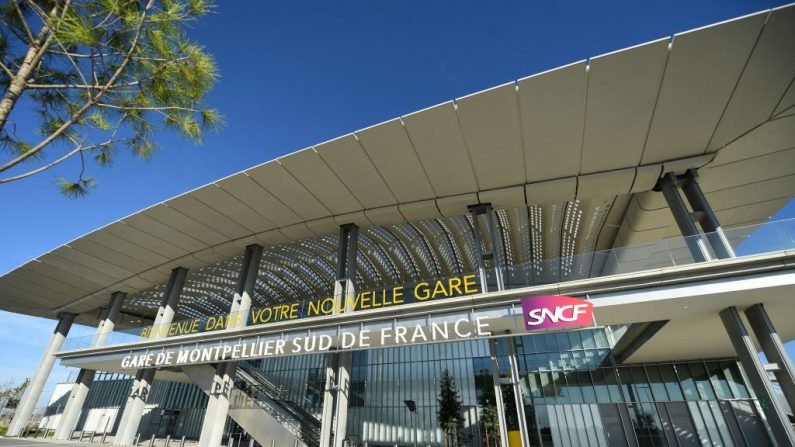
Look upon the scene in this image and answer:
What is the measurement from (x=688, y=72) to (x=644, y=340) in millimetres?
10525

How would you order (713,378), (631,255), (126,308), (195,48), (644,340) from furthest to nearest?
(126,308) < (713,378) < (644,340) < (631,255) < (195,48)

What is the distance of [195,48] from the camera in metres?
6.00

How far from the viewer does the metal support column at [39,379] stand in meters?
25.2

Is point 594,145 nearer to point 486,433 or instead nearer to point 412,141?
point 412,141

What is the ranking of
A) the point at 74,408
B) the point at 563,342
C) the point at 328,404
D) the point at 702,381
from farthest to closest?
the point at 74,408
the point at 563,342
the point at 702,381
the point at 328,404

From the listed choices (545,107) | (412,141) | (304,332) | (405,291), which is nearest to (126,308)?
(304,332)

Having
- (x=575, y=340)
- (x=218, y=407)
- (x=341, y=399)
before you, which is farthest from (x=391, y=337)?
(x=575, y=340)

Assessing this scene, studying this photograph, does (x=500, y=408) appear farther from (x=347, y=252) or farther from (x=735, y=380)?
(x=735, y=380)

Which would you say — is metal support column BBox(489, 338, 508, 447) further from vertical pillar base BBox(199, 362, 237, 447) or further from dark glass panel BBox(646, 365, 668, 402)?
dark glass panel BBox(646, 365, 668, 402)

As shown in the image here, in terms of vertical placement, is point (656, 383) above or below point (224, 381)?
above

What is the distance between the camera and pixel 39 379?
26250 millimetres

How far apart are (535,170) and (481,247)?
3.54m

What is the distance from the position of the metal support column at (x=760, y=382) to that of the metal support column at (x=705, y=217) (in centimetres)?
171

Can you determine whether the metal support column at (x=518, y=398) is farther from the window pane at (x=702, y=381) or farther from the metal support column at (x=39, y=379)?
the metal support column at (x=39, y=379)
